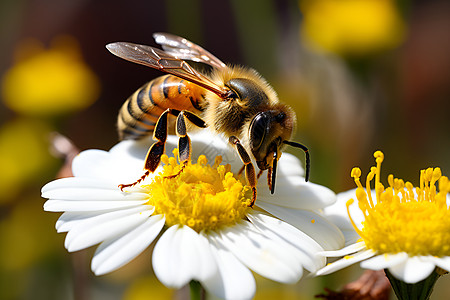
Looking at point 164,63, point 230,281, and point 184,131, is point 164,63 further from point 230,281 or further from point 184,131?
point 230,281

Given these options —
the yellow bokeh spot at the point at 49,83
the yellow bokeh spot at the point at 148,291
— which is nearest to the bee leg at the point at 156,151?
the yellow bokeh spot at the point at 148,291

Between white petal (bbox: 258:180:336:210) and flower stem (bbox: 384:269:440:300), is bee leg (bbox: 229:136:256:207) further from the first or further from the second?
flower stem (bbox: 384:269:440:300)

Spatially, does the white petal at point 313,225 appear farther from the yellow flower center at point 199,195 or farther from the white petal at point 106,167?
the white petal at point 106,167

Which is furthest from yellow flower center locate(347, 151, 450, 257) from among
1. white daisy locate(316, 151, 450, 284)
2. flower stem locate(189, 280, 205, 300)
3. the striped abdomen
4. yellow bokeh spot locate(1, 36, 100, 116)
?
yellow bokeh spot locate(1, 36, 100, 116)

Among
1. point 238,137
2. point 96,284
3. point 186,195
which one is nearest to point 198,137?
point 238,137

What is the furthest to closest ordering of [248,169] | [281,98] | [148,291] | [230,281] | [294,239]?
1. [281,98]
2. [148,291]
3. [248,169]
4. [294,239]
5. [230,281]

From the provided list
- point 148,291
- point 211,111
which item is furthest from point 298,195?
point 148,291
